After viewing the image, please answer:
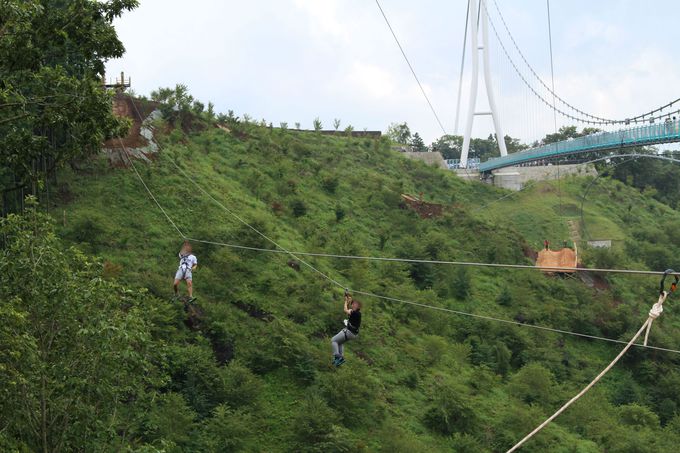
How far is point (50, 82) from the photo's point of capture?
11.9 metres

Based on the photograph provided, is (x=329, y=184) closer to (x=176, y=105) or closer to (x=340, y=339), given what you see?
(x=176, y=105)

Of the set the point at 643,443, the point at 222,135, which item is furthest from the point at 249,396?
the point at 222,135

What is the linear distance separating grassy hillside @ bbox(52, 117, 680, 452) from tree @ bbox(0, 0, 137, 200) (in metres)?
3.65

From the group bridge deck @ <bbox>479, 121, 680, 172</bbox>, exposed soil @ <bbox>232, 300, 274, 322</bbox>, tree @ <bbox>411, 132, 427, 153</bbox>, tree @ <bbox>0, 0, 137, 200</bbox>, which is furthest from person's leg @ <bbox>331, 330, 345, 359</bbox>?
tree @ <bbox>411, 132, 427, 153</bbox>

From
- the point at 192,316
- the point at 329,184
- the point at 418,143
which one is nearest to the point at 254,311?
the point at 192,316

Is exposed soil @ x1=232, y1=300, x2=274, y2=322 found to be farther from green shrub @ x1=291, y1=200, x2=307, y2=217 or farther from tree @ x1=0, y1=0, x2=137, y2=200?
green shrub @ x1=291, y1=200, x2=307, y2=217

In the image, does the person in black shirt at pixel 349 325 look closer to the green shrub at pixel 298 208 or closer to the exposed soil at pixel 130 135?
the exposed soil at pixel 130 135

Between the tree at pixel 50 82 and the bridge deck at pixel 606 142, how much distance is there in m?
22.0

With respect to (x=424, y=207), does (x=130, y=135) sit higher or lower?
higher

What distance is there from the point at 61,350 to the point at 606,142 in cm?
3311

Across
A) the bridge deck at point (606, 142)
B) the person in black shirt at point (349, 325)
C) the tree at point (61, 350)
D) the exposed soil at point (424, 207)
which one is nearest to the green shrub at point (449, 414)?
the person in black shirt at point (349, 325)

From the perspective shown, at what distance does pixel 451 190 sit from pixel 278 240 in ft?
79.1

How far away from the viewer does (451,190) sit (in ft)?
151

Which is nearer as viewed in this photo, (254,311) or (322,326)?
(254,311)
